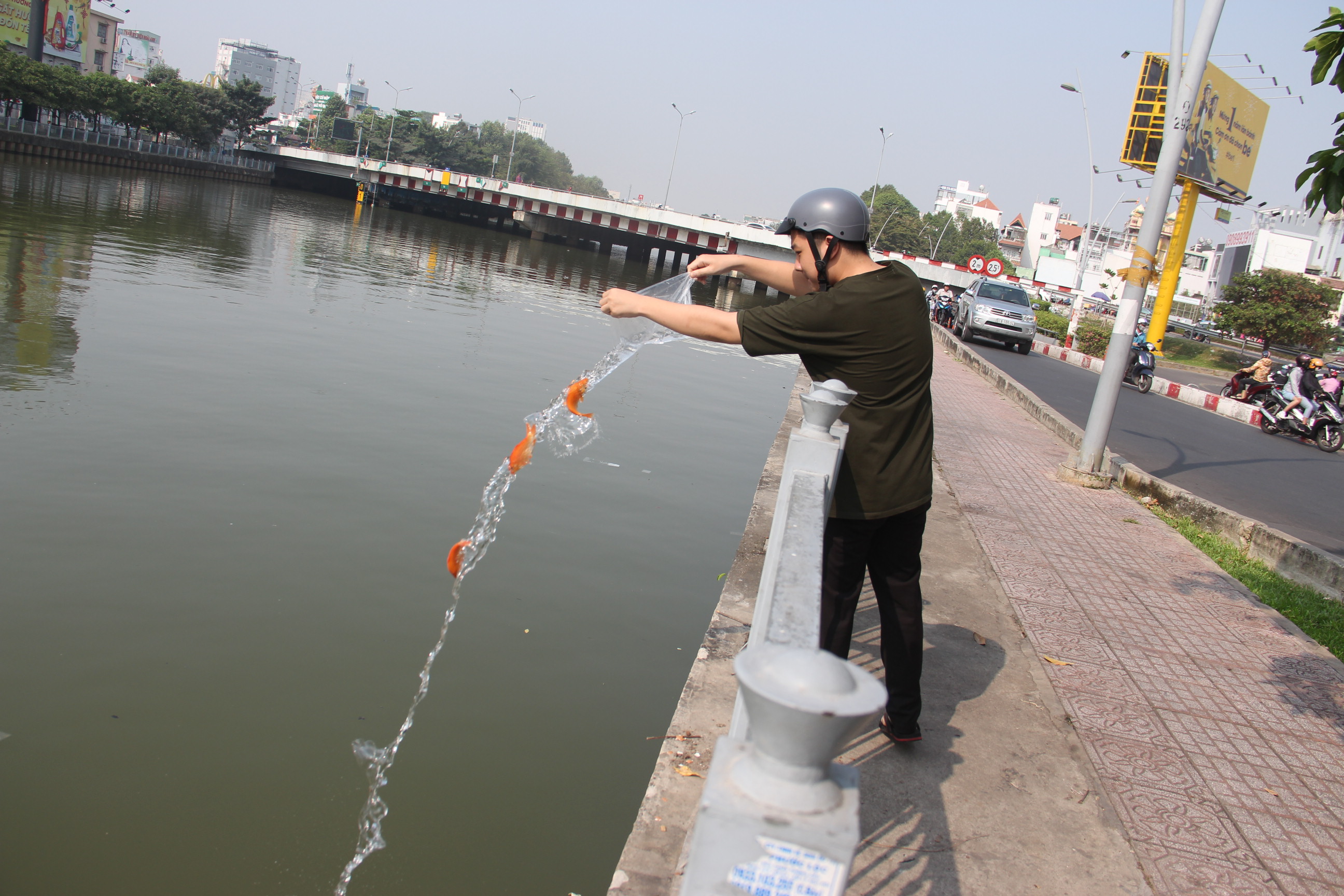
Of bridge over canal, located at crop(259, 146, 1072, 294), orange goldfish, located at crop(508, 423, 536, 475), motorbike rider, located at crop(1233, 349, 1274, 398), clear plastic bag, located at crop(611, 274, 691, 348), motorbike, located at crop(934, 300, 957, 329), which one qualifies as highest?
bridge over canal, located at crop(259, 146, 1072, 294)

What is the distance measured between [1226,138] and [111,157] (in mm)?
54587

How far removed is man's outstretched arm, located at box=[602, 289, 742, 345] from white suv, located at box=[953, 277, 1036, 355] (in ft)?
77.7

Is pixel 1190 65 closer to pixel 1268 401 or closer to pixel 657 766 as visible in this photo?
pixel 657 766

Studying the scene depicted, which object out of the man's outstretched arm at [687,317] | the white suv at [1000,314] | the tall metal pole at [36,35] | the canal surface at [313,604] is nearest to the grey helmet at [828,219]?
the man's outstretched arm at [687,317]

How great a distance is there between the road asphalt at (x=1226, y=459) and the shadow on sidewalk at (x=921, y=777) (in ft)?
10.3

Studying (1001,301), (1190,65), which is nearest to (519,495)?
(1190,65)

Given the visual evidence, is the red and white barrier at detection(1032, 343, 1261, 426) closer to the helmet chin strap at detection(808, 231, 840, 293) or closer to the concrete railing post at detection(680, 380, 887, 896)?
the helmet chin strap at detection(808, 231, 840, 293)

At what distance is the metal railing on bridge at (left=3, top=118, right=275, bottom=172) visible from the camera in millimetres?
47094

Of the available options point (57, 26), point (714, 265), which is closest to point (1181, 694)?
point (714, 265)

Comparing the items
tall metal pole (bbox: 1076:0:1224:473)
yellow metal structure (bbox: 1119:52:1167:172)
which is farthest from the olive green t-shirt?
yellow metal structure (bbox: 1119:52:1167:172)

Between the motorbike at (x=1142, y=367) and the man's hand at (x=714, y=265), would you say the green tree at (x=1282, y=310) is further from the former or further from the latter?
the man's hand at (x=714, y=265)

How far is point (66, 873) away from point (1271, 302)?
34857mm

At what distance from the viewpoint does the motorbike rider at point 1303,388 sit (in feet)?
48.7

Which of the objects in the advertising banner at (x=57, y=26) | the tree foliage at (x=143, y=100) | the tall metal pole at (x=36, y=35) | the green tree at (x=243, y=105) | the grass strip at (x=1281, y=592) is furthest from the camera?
the green tree at (x=243, y=105)
